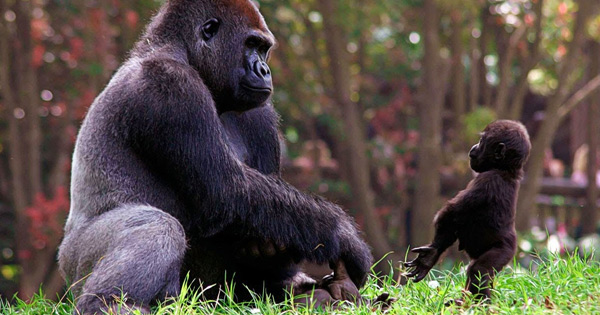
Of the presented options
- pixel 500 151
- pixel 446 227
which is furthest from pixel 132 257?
pixel 500 151

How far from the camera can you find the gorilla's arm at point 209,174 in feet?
12.8

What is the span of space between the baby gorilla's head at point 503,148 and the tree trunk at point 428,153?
17.7ft

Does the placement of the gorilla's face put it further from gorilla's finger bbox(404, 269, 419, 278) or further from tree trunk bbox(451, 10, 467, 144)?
tree trunk bbox(451, 10, 467, 144)

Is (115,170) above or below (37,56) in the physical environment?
below

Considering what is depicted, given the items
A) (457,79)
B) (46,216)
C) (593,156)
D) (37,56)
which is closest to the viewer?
(46,216)

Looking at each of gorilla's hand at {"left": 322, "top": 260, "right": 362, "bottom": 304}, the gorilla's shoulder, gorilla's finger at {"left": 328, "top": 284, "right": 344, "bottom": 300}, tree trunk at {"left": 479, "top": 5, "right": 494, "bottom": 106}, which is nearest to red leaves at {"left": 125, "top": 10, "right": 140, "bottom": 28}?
tree trunk at {"left": 479, "top": 5, "right": 494, "bottom": 106}

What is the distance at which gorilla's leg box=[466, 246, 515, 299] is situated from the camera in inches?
147

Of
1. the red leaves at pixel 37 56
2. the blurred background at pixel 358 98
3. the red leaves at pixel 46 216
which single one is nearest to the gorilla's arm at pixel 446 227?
the blurred background at pixel 358 98

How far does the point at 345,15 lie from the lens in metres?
8.98

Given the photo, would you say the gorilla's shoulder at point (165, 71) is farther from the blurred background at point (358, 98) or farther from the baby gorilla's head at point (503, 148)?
the blurred background at point (358, 98)

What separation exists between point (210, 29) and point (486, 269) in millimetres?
1833

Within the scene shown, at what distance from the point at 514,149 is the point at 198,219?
1.51 metres

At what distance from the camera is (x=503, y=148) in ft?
12.8

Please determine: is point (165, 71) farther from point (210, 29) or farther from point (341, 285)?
point (341, 285)
